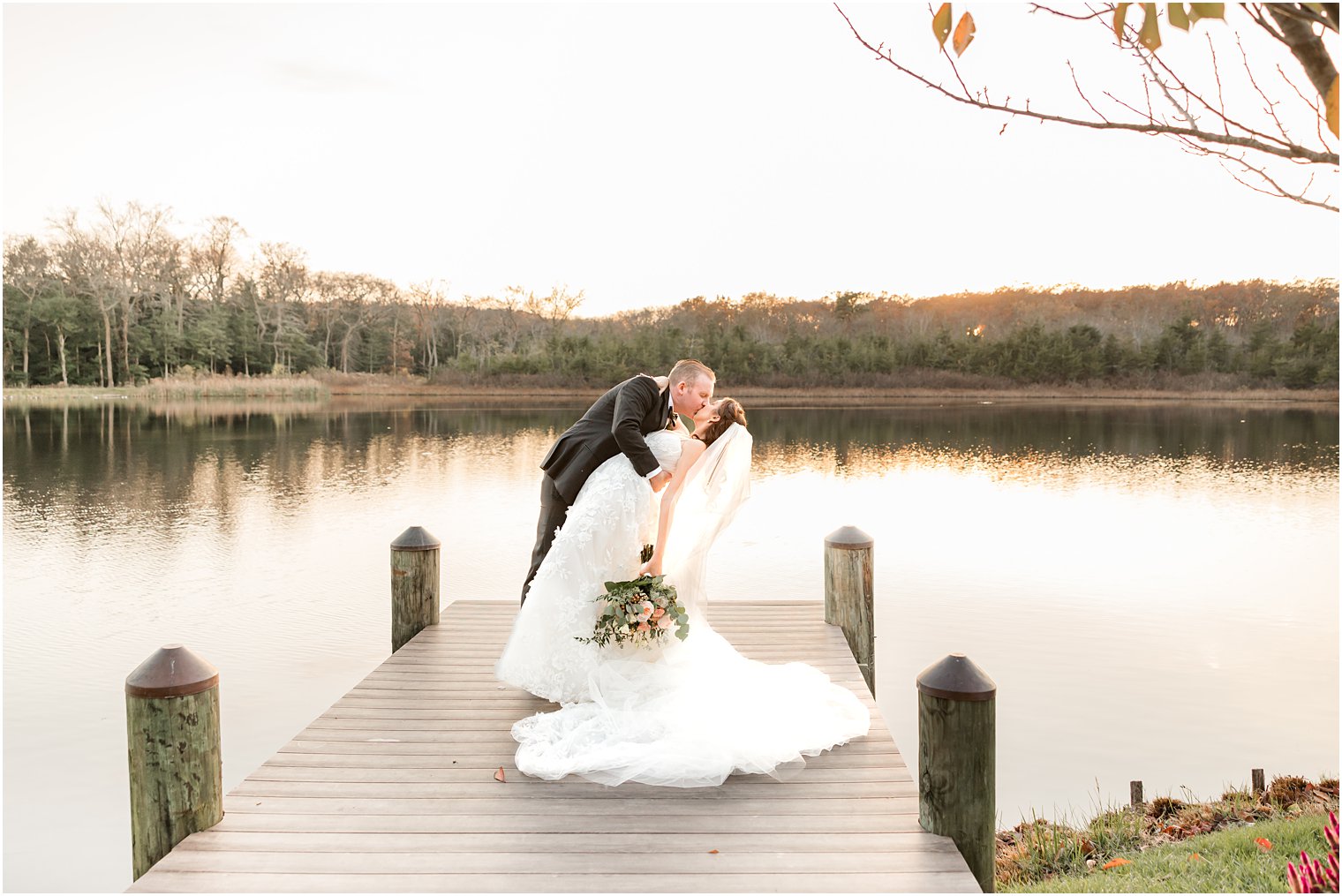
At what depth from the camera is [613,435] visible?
15.6ft

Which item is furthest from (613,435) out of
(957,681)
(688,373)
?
(957,681)

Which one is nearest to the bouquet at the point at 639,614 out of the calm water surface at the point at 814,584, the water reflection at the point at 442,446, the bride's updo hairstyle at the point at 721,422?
the bride's updo hairstyle at the point at 721,422

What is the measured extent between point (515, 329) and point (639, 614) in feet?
175

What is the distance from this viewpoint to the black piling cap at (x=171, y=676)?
3.17m

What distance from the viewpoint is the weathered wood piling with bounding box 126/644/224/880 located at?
3176 millimetres

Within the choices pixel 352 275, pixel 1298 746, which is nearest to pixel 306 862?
pixel 1298 746

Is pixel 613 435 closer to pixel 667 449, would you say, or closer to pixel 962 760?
pixel 667 449

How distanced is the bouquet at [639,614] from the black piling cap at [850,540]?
6.24 feet

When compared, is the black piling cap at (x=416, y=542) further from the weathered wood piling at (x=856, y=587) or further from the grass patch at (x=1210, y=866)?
the grass patch at (x=1210, y=866)

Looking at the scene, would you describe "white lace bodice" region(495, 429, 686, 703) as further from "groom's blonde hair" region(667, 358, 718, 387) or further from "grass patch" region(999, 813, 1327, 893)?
"grass patch" region(999, 813, 1327, 893)

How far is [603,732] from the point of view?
394 cm

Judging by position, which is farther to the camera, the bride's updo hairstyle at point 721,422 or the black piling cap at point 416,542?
the black piling cap at point 416,542

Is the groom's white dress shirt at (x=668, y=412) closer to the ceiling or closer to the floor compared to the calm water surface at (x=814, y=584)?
closer to the ceiling

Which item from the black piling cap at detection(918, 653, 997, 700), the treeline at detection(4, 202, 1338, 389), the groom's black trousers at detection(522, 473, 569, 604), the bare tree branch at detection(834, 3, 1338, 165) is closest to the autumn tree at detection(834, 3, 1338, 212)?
the bare tree branch at detection(834, 3, 1338, 165)
